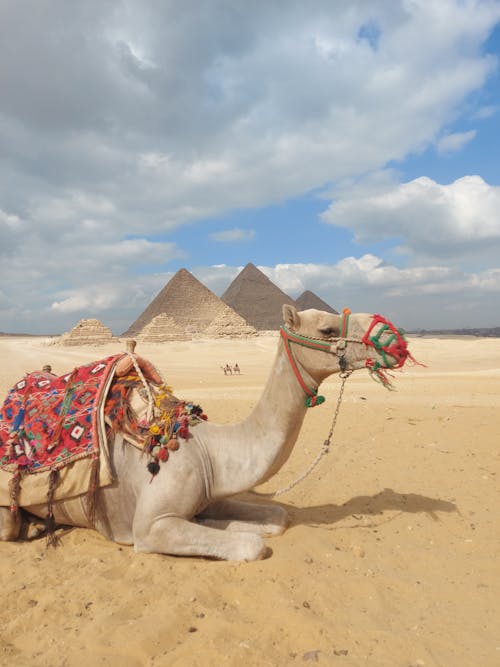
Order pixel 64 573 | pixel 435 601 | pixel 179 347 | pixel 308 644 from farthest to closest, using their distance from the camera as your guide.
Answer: pixel 179 347 < pixel 64 573 < pixel 435 601 < pixel 308 644

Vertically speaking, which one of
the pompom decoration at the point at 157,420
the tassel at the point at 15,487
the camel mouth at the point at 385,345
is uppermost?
the camel mouth at the point at 385,345

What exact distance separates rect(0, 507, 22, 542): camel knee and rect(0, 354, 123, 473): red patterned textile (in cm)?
35

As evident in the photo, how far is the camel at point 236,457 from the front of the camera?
3.16m

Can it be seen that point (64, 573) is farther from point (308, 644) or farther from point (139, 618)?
point (308, 644)

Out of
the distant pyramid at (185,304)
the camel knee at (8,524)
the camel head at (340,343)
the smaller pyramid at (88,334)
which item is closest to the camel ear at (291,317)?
the camel head at (340,343)

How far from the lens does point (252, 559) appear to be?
10.3ft

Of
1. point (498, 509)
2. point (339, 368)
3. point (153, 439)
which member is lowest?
point (498, 509)

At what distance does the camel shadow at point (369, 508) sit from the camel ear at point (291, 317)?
1.74 meters

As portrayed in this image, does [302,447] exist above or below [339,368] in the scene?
below

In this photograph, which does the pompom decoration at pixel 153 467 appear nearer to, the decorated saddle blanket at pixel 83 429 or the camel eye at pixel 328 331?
the decorated saddle blanket at pixel 83 429

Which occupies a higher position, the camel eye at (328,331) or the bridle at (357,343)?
the camel eye at (328,331)

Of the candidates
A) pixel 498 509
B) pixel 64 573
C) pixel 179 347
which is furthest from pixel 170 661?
pixel 179 347

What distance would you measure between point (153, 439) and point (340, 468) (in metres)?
3.04

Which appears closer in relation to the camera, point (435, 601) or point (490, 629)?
point (490, 629)
